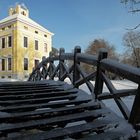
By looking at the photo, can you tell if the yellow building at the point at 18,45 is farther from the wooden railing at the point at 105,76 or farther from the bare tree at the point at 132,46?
the wooden railing at the point at 105,76

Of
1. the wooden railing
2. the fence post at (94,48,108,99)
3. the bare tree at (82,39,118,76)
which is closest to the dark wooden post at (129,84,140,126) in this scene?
the wooden railing

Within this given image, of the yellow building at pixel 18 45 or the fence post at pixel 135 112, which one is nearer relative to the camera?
the fence post at pixel 135 112

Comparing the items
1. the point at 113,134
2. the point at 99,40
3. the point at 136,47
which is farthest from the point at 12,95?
the point at 99,40

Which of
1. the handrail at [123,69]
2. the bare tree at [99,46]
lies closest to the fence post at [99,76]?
the handrail at [123,69]

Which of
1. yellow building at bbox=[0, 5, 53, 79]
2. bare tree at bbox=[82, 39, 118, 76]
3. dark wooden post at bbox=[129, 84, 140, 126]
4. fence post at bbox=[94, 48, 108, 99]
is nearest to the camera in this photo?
dark wooden post at bbox=[129, 84, 140, 126]

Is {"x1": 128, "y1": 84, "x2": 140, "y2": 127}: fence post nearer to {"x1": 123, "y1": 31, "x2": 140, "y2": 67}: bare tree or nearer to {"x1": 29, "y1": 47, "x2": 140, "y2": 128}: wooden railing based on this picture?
{"x1": 29, "y1": 47, "x2": 140, "y2": 128}: wooden railing

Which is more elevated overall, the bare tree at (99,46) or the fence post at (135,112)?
the bare tree at (99,46)

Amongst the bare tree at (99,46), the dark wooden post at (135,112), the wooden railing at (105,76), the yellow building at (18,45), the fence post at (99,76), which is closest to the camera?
the dark wooden post at (135,112)

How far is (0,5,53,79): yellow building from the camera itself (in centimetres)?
3675

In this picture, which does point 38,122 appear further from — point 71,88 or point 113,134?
point 71,88

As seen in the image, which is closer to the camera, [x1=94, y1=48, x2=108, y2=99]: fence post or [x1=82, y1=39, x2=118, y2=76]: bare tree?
[x1=94, y1=48, x2=108, y2=99]: fence post

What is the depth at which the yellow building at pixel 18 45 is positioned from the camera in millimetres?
36750

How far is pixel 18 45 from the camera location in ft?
121

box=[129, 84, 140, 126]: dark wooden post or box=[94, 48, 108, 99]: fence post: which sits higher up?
box=[94, 48, 108, 99]: fence post
